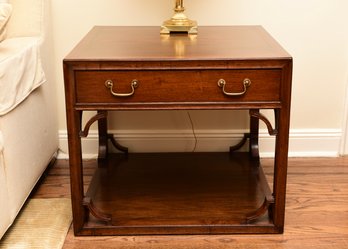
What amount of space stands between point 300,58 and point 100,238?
1.17 m

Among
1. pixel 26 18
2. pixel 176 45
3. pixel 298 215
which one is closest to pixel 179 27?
pixel 176 45

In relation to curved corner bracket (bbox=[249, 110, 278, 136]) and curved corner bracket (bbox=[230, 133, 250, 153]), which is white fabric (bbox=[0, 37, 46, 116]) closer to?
curved corner bracket (bbox=[249, 110, 278, 136])

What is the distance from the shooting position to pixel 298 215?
1.90 metres

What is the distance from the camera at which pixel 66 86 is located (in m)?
1.59


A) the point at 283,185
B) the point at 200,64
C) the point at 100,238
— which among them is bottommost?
the point at 100,238

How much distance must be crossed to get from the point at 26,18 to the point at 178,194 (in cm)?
90

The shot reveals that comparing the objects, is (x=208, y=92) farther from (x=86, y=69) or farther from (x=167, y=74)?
(x=86, y=69)

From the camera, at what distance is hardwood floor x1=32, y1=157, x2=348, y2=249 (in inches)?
67.7

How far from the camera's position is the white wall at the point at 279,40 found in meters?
2.23

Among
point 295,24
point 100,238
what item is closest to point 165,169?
point 100,238

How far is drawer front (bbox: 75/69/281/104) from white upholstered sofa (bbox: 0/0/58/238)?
0.27 m

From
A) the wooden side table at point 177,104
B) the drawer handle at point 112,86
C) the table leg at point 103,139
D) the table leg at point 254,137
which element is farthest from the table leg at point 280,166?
the table leg at point 103,139

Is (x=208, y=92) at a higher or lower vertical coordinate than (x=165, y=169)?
higher

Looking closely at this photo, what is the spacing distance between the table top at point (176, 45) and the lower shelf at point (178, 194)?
503mm
